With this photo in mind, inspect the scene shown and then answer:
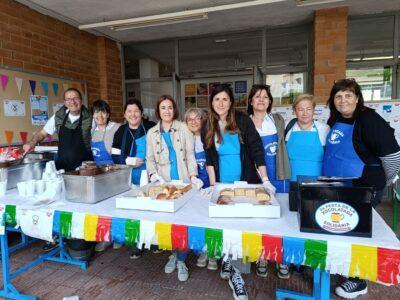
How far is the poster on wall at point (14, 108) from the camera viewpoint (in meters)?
3.60

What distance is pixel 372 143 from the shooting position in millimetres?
1788

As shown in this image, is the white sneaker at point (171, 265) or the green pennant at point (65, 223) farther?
the white sneaker at point (171, 265)

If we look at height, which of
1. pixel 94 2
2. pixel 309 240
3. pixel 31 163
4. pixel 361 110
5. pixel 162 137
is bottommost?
pixel 309 240

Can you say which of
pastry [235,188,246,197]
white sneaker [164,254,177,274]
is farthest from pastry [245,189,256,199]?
white sneaker [164,254,177,274]

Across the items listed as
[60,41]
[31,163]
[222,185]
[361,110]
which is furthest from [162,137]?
[60,41]

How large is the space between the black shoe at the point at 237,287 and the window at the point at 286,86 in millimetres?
3433

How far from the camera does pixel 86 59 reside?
4953 mm

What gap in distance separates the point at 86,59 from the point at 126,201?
13.3 ft

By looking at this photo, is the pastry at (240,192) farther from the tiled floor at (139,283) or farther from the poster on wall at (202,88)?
the poster on wall at (202,88)

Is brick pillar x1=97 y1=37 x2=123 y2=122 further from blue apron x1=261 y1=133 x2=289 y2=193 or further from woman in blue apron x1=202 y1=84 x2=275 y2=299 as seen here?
blue apron x1=261 y1=133 x2=289 y2=193

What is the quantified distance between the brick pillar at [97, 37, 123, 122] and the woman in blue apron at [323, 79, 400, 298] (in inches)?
166

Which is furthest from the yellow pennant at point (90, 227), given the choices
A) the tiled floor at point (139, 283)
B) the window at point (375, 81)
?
the window at point (375, 81)

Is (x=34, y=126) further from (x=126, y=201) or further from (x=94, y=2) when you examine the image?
(x=126, y=201)

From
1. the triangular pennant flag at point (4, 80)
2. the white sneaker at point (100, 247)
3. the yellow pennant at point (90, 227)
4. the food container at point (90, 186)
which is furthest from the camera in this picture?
the triangular pennant flag at point (4, 80)
